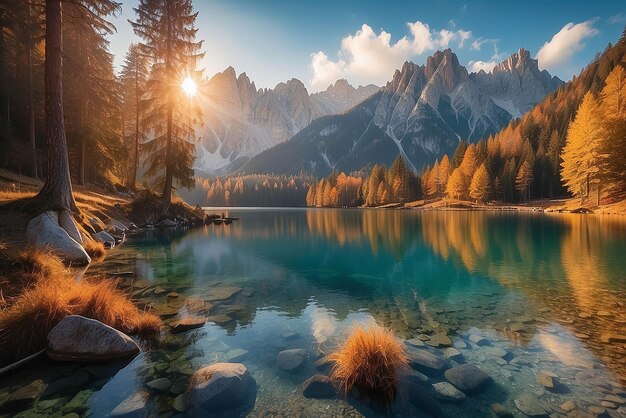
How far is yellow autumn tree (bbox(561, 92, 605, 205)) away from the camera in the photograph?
161 feet

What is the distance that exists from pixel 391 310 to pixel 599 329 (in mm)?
5810

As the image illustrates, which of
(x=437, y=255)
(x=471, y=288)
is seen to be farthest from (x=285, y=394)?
(x=437, y=255)

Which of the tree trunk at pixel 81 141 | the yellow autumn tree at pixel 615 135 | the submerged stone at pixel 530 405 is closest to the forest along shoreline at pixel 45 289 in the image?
the submerged stone at pixel 530 405

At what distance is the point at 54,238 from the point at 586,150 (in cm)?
7000

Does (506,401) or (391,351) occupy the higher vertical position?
(391,351)

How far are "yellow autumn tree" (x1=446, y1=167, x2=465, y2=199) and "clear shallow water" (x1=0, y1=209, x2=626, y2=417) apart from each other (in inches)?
3082

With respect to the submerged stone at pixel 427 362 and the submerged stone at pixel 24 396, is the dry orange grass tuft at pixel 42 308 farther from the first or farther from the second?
the submerged stone at pixel 427 362

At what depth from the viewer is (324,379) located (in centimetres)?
610

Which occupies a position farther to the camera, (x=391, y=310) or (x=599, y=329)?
(x=391, y=310)

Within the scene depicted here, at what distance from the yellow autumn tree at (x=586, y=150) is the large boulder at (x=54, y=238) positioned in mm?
67499

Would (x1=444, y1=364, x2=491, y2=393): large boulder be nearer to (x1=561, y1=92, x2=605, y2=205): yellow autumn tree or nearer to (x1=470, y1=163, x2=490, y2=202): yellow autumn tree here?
(x1=561, y1=92, x2=605, y2=205): yellow autumn tree

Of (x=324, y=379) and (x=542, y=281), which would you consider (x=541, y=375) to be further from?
(x=542, y=281)

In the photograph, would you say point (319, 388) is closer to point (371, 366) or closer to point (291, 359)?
point (371, 366)

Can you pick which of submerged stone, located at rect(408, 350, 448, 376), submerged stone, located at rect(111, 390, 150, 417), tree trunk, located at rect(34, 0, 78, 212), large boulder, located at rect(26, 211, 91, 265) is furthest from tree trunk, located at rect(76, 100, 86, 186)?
submerged stone, located at rect(408, 350, 448, 376)
